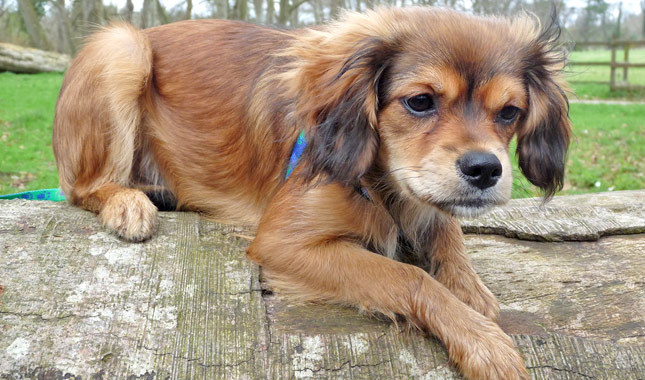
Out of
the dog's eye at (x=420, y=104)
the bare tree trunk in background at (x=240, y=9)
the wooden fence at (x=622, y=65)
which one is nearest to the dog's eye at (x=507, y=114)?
the dog's eye at (x=420, y=104)

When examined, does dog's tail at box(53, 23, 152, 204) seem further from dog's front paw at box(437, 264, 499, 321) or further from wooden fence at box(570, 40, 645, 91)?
wooden fence at box(570, 40, 645, 91)

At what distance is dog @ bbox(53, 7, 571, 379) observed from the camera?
2.42 meters

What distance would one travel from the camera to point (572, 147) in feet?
33.5

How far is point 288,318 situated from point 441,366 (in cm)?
63

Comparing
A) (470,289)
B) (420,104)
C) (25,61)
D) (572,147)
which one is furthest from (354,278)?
(25,61)

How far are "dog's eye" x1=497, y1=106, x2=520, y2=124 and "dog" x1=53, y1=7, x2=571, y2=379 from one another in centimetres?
1

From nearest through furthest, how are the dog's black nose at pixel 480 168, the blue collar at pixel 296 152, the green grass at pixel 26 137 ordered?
the dog's black nose at pixel 480 168, the blue collar at pixel 296 152, the green grass at pixel 26 137

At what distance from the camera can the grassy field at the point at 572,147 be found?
7555 mm

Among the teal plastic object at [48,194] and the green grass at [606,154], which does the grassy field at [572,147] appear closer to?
the green grass at [606,154]

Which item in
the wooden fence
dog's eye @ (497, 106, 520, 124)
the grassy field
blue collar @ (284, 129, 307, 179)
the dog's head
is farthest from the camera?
the wooden fence

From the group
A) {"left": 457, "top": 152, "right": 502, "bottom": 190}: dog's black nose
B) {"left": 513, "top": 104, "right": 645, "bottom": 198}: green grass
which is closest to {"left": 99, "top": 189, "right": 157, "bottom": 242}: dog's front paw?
{"left": 457, "top": 152, "right": 502, "bottom": 190}: dog's black nose

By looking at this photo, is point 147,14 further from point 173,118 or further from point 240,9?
point 173,118

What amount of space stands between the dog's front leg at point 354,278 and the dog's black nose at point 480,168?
1.56 ft

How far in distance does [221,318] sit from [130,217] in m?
0.93
